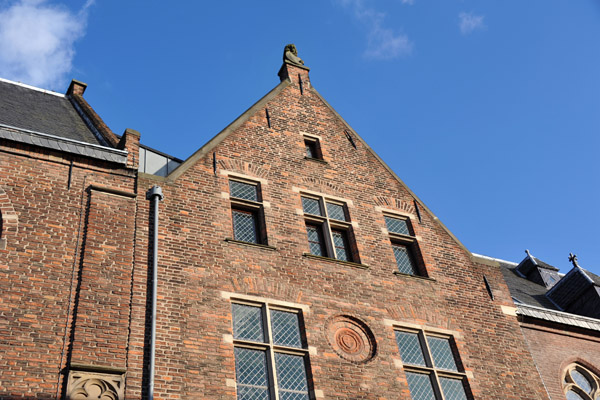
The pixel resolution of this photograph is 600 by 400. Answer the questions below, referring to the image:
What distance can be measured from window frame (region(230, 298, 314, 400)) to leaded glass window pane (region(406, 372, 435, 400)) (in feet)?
7.42

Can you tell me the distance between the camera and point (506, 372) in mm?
13844

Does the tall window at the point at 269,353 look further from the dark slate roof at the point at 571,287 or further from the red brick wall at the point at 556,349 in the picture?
the dark slate roof at the point at 571,287

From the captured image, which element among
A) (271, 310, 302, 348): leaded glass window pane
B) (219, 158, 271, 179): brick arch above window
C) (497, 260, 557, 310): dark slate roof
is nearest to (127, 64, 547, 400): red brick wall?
(219, 158, 271, 179): brick arch above window

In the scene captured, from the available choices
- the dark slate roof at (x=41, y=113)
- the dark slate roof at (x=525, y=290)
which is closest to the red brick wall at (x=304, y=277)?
the dark slate roof at (x=41, y=113)

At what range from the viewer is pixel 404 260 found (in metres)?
15.3

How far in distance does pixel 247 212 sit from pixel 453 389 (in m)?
5.63

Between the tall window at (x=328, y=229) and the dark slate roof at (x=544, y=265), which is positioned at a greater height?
the dark slate roof at (x=544, y=265)

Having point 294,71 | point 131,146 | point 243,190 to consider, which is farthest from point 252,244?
point 294,71

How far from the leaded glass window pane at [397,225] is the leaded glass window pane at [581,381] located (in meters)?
5.27

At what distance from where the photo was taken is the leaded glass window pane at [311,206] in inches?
582

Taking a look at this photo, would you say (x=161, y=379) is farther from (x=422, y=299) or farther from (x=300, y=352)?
(x=422, y=299)

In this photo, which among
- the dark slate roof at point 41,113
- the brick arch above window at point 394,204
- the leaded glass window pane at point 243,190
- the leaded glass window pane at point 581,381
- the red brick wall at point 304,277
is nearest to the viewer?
the red brick wall at point 304,277

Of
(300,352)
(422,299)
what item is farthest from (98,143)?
(422,299)

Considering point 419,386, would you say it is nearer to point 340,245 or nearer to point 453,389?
point 453,389
